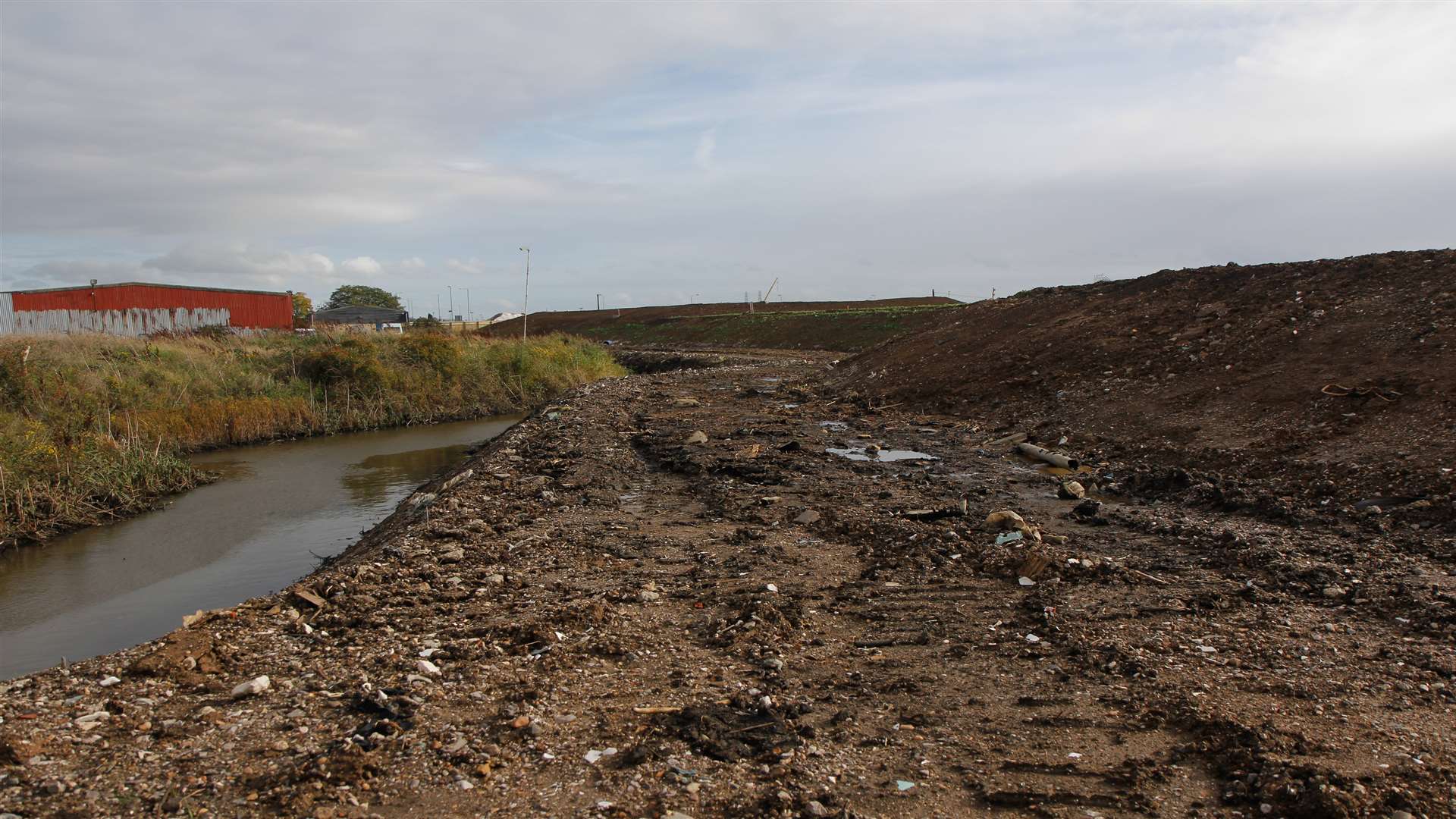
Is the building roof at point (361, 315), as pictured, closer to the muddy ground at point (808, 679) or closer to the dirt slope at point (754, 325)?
the dirt slope at point (754, 325)

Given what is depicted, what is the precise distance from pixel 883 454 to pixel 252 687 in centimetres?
757

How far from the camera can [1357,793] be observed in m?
2.83

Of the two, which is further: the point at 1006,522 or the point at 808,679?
the point at 1006,522

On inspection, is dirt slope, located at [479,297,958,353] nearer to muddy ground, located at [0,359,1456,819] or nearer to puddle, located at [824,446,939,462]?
puddle, located at [824,446,939,462]

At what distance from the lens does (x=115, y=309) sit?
32.0m

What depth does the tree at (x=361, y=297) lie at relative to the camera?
79688 mm

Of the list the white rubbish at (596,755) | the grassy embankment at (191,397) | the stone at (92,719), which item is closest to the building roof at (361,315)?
the grassy embankment at (191,397)

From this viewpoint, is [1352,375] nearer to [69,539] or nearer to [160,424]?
[69,539]

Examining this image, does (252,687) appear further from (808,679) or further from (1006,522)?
(1006,522)

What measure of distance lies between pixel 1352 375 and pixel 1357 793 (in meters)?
7.86

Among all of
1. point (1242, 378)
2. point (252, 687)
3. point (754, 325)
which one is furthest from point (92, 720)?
point (754, 325)

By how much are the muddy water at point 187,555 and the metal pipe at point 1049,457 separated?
7938 millimetres

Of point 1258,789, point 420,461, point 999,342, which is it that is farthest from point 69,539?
point 999,342

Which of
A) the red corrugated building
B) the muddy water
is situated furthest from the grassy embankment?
the red corrugated building
